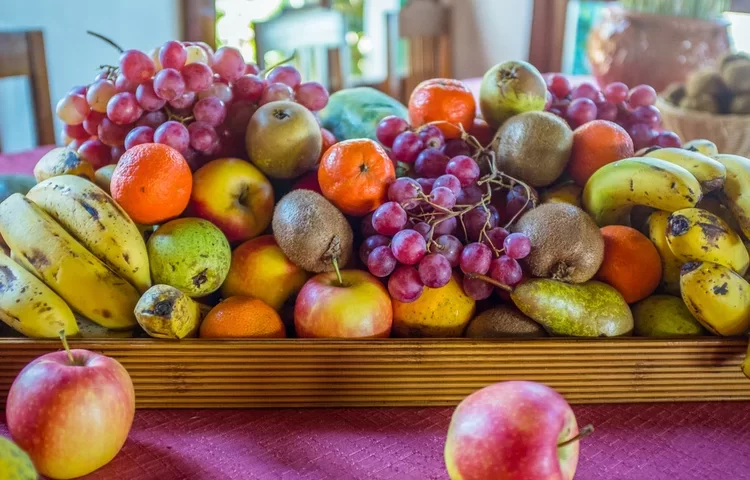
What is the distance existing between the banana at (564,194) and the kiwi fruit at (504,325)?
190mm

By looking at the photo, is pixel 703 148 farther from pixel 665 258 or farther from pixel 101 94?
pixel 101 94

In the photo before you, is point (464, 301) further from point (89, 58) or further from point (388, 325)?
point (89, 58)

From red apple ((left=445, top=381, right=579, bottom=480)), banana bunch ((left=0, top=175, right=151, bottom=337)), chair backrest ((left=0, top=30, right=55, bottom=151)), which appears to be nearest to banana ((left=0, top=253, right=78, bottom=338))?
banana bunch ((left=0, top=175, right=151, bottom=337))

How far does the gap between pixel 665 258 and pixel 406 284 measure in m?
0.34

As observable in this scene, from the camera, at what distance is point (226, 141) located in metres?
0.98

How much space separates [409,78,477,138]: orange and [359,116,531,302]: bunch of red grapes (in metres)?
0.09

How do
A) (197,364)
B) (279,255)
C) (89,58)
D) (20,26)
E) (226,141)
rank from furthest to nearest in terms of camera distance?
(89,58)
(20,26)
(226,141)
(279,255)
(197,364)

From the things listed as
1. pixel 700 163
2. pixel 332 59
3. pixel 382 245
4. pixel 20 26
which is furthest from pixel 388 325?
pixel 20 26

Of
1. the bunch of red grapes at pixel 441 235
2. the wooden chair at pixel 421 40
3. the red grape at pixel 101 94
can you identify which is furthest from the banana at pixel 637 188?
the wooden chair at pixel 421 40

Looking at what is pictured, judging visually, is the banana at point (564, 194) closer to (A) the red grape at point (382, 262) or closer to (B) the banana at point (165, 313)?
(A) the red grape at point (382, 262)

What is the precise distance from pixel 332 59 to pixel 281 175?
4.83ft

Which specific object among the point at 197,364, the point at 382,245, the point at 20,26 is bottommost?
the point at 197,364

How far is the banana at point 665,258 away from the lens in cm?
86

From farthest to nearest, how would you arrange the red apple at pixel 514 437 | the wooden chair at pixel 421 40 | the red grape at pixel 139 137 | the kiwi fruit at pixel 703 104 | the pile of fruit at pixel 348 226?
1. the wooden chair at pixel 421 40
2. the kiwi fruit at pixel 703 104
3. the red grape at pixel 139 137
4. the pile of fruit at pixel 348 226
5. the red apple at pixel 514 437
